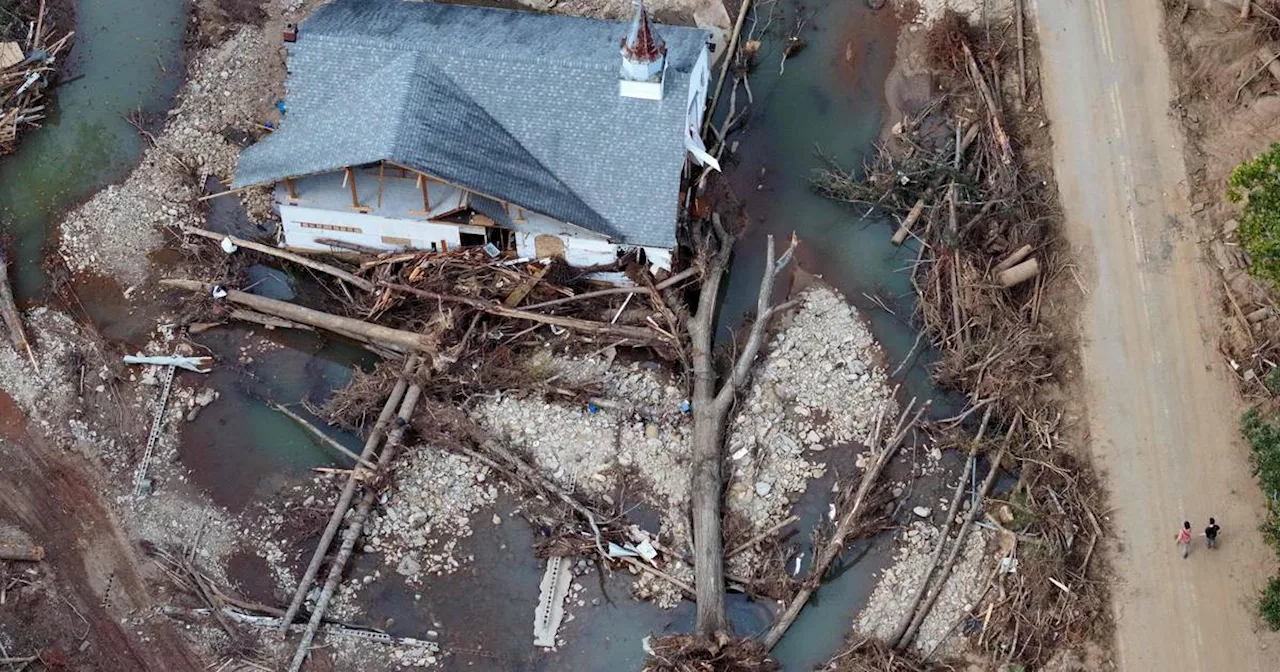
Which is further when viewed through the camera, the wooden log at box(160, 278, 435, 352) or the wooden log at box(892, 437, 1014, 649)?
the wooden log at box(160, 278, 435, 352)

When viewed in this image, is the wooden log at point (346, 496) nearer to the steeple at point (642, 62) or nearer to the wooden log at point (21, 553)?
the wooden log at point (21, 553)

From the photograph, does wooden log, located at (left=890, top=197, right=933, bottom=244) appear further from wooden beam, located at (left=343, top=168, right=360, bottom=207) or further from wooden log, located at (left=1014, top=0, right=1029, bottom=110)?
wooden beam, located at (left=343, top=168, right=360, bottom=207)

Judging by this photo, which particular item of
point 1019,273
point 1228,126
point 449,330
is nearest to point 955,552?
point 1019,273

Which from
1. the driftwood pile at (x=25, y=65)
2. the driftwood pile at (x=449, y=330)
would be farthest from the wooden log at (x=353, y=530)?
the driftwood pile at (x=25, y=65)

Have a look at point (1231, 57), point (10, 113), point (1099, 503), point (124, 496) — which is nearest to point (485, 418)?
point (124, 496)

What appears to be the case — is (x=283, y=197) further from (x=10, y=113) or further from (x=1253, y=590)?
(x=1253, y=590)

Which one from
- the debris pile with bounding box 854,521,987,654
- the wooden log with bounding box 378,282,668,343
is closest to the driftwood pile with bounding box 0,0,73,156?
the wooden log with bounding box 378,282,668,343

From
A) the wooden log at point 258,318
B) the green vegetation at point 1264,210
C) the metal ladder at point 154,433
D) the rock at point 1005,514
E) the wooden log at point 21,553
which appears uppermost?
the green vegetation at point 1264,210
